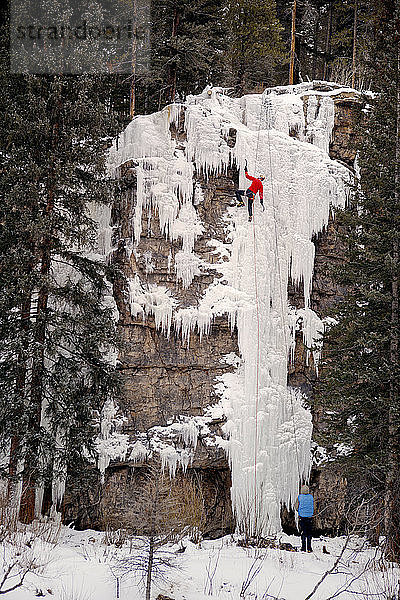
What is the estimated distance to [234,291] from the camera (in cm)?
1257

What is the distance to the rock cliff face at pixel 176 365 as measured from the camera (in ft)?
38.1

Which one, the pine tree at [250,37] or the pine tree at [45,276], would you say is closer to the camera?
the pine tree at [45,276]

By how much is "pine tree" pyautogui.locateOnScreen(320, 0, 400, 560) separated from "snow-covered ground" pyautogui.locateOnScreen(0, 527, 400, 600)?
1.49 m

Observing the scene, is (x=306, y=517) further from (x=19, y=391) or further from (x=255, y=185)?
(x=255, y=185)

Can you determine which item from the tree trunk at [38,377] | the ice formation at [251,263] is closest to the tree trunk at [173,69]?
the ice formation at [251,263]

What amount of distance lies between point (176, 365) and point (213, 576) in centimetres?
578

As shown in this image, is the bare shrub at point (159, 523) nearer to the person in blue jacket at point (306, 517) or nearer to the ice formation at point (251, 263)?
Result: the ice formation at point (251, 263)

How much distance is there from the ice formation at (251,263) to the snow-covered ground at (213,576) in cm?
305

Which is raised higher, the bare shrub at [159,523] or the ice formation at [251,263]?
the ice formation at [251,263]

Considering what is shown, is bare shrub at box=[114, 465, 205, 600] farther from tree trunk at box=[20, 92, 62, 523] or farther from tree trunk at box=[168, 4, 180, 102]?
tree trunk at box=[168, 4, 180, 102]

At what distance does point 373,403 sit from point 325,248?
17.6 feet

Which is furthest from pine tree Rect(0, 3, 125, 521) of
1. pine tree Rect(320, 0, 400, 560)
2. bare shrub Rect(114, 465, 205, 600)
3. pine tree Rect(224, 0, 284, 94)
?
pine tree Rect(224, 0, 284, 94)

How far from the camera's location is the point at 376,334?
894 cm

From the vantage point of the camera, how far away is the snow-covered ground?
19.9 ft
